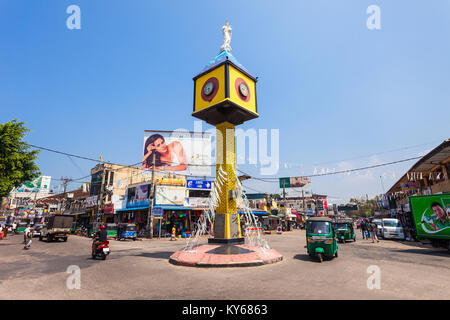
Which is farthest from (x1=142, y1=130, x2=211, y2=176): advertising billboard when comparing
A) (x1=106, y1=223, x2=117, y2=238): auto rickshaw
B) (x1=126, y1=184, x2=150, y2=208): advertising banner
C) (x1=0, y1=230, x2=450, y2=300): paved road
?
(x1=0, y1=230, x2=450, y2=300): paved road

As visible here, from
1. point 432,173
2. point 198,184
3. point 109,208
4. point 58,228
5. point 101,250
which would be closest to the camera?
point 101,250

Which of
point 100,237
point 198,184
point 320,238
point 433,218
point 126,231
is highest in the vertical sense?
point 198,184

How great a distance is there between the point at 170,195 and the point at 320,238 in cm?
2133

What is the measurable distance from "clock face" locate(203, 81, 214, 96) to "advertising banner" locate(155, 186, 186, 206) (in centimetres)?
1799

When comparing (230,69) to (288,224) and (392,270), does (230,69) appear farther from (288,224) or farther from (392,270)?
(288,224)

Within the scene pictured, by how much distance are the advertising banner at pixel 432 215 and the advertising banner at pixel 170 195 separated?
76.2 ft

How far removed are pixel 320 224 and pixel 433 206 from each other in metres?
9.87

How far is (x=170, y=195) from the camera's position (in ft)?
94.9

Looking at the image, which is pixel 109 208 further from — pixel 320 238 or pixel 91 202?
pixel 320 238

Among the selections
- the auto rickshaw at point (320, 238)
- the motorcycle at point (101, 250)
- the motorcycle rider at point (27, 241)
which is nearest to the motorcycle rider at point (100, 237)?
the motorcycle at point (101, 250)

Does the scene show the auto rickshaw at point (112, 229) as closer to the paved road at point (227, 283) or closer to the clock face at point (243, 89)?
the paved road at point (227, 283)

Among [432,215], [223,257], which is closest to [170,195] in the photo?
[223,257]

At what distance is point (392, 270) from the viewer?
27.7 feet
